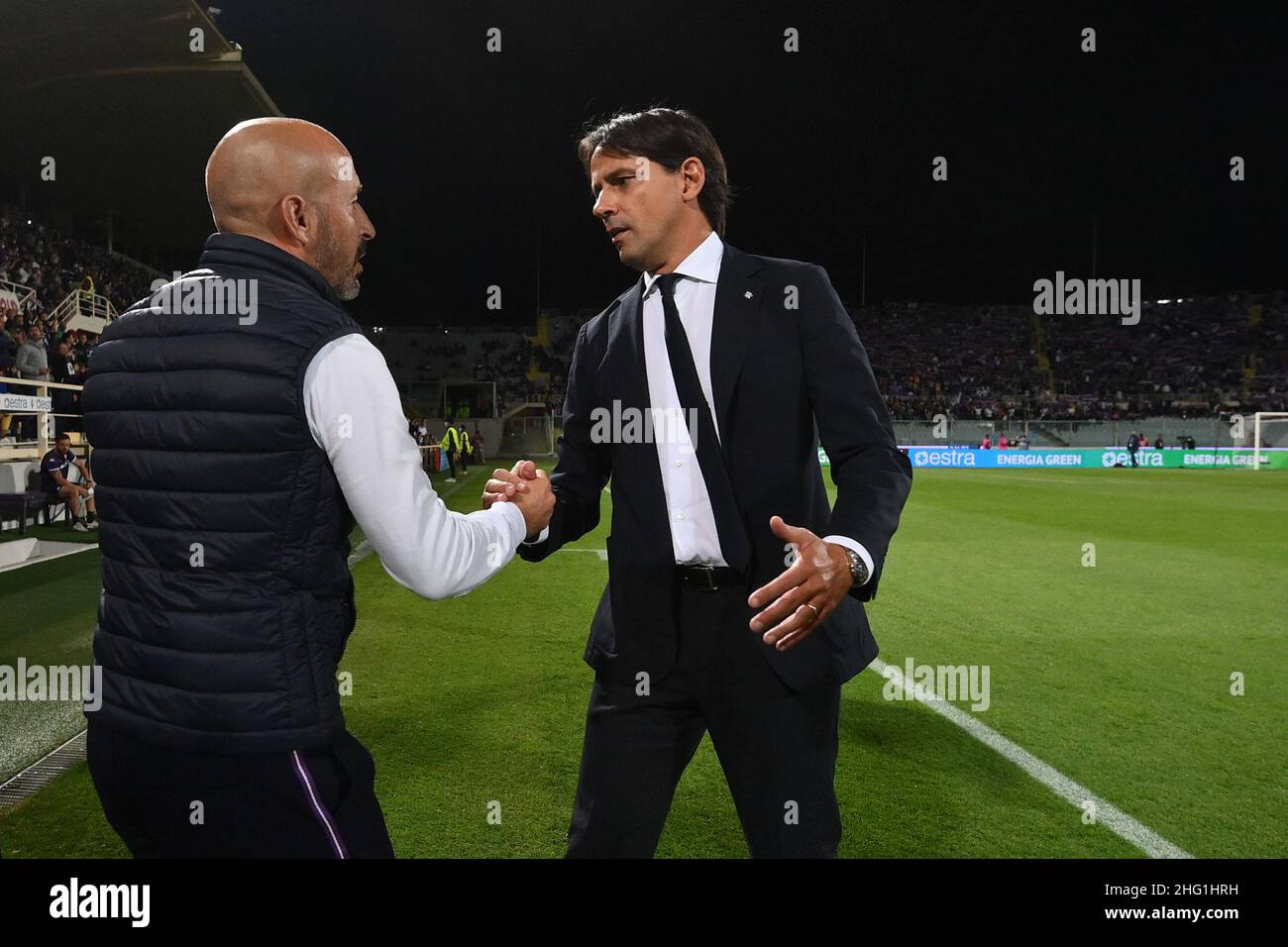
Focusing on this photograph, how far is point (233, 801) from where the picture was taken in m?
1.49

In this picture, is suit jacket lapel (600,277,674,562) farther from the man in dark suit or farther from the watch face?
the watch face

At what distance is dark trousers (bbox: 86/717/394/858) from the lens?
4.90 feet

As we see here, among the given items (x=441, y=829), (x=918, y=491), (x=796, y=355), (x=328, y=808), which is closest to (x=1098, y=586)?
(x=441, y=829)

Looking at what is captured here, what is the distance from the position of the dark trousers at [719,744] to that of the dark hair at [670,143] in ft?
3.14

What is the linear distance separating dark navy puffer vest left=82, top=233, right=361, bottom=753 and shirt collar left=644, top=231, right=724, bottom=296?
86 centimetres

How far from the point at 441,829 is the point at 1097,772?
110 inches

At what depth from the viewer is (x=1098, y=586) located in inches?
335

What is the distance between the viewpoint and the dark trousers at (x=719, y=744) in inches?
74.4

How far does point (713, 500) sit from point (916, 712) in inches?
134
